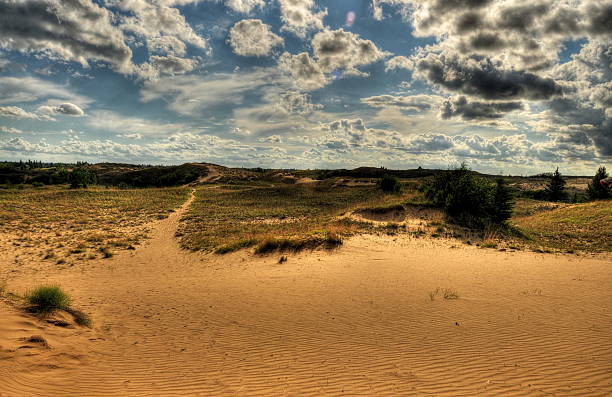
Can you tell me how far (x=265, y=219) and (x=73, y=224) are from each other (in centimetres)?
1649

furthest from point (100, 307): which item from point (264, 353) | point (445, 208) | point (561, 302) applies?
point (445, 208)

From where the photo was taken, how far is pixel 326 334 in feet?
23.7

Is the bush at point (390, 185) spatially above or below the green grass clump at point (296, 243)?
above

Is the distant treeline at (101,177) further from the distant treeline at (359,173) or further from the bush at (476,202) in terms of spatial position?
the bush at (476,202)

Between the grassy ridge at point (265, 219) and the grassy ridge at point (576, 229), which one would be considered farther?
the grassy ridge at point (265, 219)

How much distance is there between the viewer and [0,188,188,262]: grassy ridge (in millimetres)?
17734

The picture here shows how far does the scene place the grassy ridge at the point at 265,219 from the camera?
18.4 m

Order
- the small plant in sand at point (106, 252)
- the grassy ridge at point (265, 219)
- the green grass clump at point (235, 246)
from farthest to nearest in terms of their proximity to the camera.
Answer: the grassy ridge at point (265, 219), the green grass clump at point (235, 246), the small plant in sand at point (106, 252)

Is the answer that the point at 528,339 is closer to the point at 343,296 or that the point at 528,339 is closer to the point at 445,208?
the point at 343,296

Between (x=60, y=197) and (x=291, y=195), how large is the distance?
33.4 metres

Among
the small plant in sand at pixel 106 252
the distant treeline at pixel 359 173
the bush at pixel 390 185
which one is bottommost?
the small plant in sand at pixel 106 252

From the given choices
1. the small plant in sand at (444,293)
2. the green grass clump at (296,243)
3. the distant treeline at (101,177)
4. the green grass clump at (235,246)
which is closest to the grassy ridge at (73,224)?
the green grass clump at (235,246)

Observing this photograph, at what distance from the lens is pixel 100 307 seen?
9422 mm

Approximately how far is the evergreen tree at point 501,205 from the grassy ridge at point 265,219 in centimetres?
848
